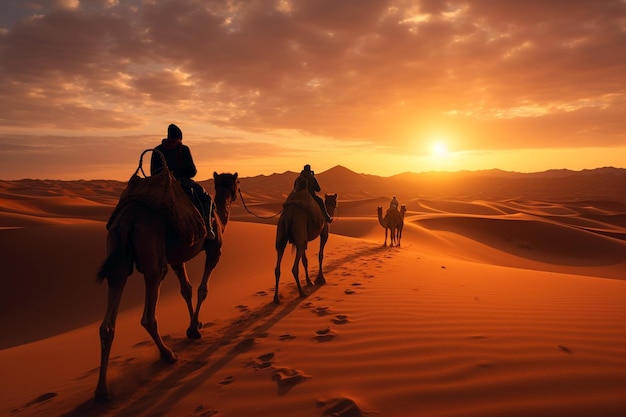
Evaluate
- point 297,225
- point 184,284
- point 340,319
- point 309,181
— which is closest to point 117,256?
point 184,284

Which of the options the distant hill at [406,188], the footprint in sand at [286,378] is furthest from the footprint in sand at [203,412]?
the distant hill at [406,188]

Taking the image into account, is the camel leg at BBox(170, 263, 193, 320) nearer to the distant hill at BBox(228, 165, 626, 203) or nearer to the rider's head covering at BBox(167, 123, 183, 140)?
the rider's head covering at BBox(167, 123, 183, 140)

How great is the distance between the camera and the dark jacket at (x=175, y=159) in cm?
548

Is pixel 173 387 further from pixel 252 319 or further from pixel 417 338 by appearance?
pixel 417 338

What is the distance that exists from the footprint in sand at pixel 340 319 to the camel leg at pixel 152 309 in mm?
2380

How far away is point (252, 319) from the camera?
6230 mm

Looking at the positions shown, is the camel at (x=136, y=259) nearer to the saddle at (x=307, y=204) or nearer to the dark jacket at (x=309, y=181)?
the saddle at (x=307, y=204)

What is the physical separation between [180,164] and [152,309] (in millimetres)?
2226

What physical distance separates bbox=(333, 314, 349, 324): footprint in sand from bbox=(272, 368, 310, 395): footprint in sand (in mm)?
1669

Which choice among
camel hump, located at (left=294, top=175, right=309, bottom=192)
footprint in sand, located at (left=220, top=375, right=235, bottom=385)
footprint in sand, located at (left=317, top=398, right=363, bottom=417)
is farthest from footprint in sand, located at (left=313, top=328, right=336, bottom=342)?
camel hump, located at (left=294, top=175, right=309, bottom=192)

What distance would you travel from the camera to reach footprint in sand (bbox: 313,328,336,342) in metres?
4.86

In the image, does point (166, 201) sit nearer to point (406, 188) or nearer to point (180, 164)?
point (180, 164)

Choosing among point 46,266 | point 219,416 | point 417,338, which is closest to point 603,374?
point 417,338

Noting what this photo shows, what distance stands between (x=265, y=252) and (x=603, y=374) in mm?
11775
